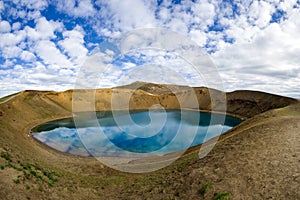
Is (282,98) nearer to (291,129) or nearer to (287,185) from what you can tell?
(291,129)

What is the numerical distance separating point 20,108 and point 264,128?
57357mm

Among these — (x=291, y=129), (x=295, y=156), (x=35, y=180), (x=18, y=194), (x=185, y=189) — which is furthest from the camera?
(x=291, y=129)

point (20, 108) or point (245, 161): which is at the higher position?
point (245, 161)

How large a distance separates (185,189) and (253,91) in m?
87.9

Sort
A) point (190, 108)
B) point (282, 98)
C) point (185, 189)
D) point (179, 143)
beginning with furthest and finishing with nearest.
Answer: point (190, 108), point (282, 98), point (179, 143), point (185, 189)

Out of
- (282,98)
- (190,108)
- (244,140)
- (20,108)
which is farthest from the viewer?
(190,108)

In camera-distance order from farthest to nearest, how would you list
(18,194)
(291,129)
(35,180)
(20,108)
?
1. (20,108)
2. (291,129)
3. (35,180)
4. (18,194)

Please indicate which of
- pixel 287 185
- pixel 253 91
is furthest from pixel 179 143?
pixel 253 91

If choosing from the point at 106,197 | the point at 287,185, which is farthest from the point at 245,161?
the point at 106,197

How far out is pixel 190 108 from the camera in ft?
351

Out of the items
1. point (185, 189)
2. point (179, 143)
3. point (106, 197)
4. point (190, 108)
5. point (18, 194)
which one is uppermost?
point (18, 194)

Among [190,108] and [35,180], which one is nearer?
[35,180]

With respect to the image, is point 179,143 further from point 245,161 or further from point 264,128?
point 245,161

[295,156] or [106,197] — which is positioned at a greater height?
[295,156]
